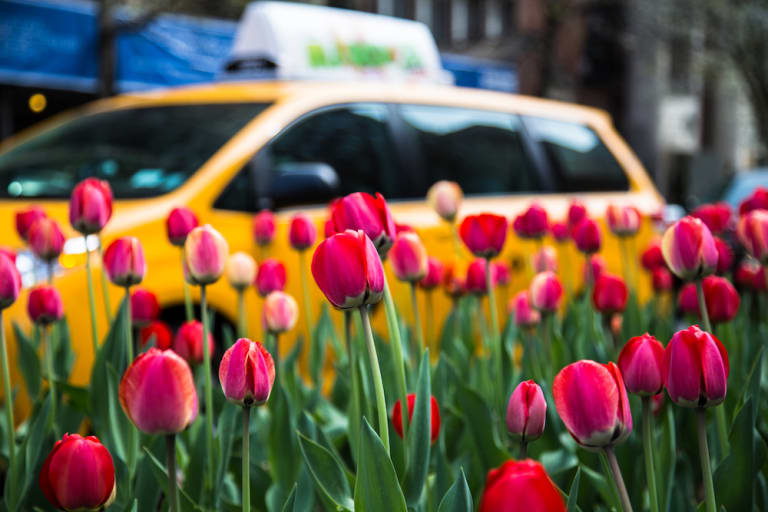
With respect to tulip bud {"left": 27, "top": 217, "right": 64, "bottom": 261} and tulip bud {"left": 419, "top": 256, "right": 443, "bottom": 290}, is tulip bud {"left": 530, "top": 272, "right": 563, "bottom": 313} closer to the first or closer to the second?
tulip bud {"left": 419, "top": 256, "right": 443, "bottom": 290}

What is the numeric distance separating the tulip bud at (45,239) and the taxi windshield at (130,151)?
4.65 feet

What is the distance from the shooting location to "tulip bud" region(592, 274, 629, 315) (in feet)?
6.92

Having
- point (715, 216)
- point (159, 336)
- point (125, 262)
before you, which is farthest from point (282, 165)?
point (125, 262)

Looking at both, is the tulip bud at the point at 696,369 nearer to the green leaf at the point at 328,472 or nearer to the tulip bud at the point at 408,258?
the green leaf at the point at 328,472

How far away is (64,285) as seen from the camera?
2918mm

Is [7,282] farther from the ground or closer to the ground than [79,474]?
farther from the ground

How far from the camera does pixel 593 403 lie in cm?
96

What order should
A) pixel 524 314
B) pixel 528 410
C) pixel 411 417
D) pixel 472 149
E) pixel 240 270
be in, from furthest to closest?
pixel 472 149 → pixel 524 314 → pixel 240 270 → pixel 411 417 → pixel 528 410

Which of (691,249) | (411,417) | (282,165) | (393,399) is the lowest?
(393,399)

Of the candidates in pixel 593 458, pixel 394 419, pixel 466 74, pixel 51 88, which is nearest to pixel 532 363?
pixel 593 458

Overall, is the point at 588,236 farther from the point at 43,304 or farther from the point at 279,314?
the point at 43,304

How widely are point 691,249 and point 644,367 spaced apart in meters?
0.36

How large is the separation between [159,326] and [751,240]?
4.18ft

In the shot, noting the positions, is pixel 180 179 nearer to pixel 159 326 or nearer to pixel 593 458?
pixel 159 326
